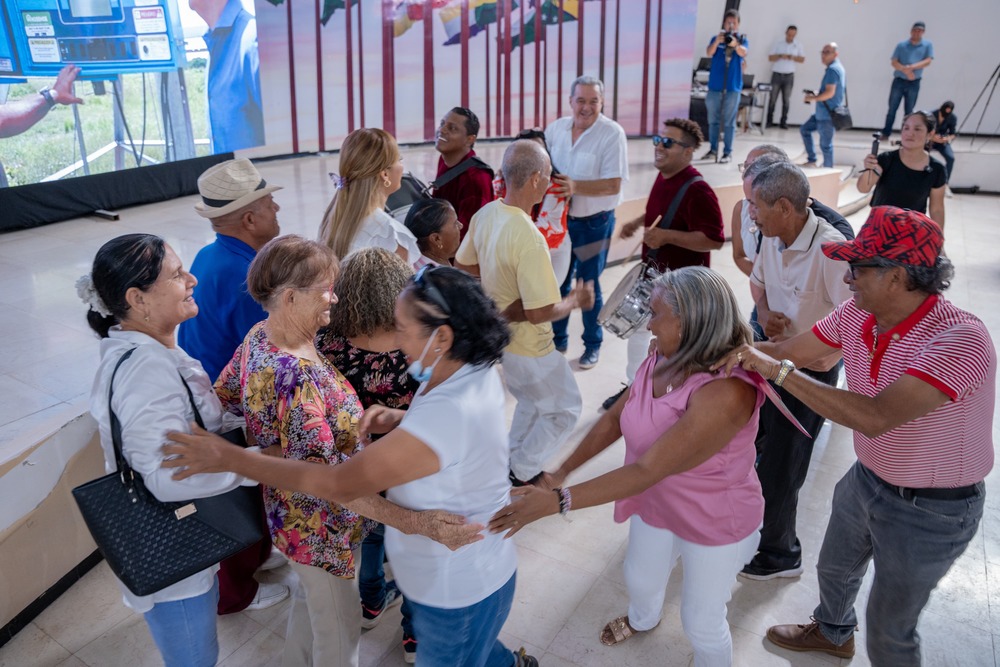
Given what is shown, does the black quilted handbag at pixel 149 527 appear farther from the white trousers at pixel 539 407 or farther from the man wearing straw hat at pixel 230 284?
the white trousers at pixel 539 407

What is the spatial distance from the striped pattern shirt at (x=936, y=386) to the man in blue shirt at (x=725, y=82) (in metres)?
8.74

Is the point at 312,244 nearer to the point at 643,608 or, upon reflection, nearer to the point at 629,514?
the point at 629,514

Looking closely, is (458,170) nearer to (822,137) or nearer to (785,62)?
(822,137)

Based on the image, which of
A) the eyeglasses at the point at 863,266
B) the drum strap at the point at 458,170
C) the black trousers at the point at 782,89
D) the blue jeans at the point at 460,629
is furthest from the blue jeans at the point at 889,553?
the black trousers at the point at 782,89

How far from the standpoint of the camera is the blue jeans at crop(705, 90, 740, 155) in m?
10.1

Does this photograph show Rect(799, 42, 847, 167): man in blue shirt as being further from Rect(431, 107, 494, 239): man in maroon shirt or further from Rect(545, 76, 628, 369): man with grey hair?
Rect(431, 107, 494, 239): man in maroon shirt

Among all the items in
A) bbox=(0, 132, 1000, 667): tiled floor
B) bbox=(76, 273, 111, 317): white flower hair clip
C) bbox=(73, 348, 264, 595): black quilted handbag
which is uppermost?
bbox=(76, 273, 111, 317): white flower hair clip

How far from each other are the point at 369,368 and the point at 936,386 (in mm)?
1587

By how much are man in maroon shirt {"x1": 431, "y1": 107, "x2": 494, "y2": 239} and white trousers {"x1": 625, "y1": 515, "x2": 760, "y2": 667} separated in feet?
8.09

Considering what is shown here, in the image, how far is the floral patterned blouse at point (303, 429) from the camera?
6.09ft

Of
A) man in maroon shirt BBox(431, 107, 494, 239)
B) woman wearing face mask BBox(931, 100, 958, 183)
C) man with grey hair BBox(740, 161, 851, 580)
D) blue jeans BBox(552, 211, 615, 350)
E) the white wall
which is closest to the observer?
man with grey hair BBox(740, 161, 851, 580)

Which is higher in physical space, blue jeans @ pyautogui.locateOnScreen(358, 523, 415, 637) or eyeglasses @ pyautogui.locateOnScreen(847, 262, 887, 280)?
eyeglasses @ pyautogui.locateOnScreen(847, 262, 887, 280)

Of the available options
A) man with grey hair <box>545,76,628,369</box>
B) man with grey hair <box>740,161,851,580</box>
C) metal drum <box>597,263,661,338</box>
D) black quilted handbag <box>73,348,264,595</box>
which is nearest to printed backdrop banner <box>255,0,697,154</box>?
man with grey hair <box>545,76,628,369</box>

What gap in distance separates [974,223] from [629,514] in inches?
389
